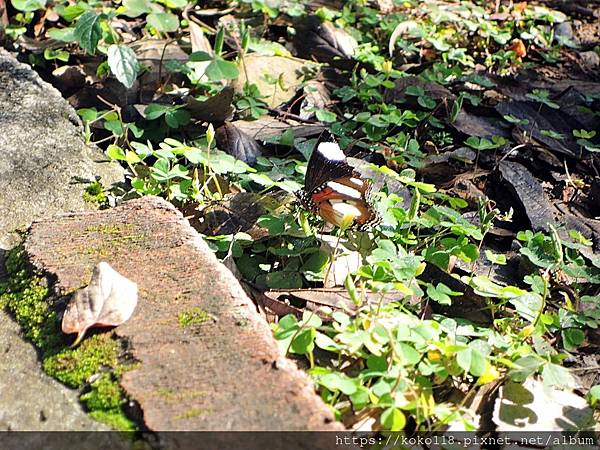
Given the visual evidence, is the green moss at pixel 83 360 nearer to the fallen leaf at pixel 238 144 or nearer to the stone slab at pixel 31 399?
the stone slab at pixel 31 399

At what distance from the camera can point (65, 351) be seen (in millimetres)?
1670

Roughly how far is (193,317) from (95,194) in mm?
929

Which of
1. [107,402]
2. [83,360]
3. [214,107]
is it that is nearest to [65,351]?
[83,360]

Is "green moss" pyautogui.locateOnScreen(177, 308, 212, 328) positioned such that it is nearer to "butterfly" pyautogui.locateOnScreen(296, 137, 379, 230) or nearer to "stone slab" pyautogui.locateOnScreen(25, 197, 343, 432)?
"stone slab" pyautogui.locateOnScreen(25, 197, 343, 432)

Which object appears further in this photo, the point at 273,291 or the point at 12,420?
the point at 273,291

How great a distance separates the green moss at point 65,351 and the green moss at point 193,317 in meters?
0.16

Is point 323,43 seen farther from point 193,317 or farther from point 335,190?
point 193,317

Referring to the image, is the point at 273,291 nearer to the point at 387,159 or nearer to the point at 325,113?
the point at 387,159

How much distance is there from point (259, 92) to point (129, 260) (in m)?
1.73

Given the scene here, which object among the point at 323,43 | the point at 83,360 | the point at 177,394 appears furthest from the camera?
the point at 323,43

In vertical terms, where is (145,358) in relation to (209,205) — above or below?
above

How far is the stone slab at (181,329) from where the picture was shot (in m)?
1.46

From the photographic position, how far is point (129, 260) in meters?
1.92

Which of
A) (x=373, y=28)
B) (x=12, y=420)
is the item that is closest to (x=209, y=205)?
(x=12, y=420)
